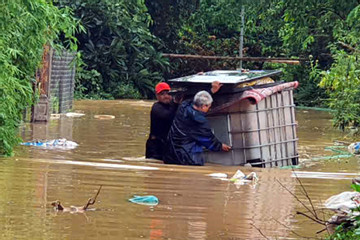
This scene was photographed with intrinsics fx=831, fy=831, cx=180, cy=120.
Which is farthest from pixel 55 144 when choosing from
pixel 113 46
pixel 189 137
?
pixel 113 46

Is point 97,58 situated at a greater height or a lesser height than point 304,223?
greater

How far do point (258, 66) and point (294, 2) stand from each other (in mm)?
10599

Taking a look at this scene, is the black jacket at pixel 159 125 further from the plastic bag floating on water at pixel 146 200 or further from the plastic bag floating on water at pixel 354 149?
the plastic bag floating on water at pixel 146 200

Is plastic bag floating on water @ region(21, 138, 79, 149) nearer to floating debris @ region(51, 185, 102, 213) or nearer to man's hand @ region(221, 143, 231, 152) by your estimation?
man's hand @ region(221, 143, 231, 152)

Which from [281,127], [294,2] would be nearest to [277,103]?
[281,127]

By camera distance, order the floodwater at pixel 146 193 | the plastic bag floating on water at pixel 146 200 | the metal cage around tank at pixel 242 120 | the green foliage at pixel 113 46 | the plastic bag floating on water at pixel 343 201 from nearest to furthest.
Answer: the floodwater at pixel 146 193 < the plastic bag floating on water at pixel 343 201 < the plastic bag floating on water at pixel 146 200 < the metal cage around tank at pixel 242 120 < the green foliage at pixel 113 46

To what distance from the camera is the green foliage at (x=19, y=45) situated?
11594 millimetres

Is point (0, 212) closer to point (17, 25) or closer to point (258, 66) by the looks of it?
point (17, 25)

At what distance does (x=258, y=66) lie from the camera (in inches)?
1298

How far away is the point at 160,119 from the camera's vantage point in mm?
12508

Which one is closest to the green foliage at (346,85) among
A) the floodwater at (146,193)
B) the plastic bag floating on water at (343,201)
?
the floodwater at (146,193)

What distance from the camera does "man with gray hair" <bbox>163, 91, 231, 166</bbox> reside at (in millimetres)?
11734

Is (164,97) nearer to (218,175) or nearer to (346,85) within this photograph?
(218,175)

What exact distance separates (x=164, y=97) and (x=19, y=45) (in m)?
2.33
